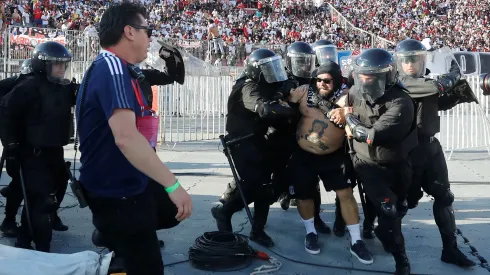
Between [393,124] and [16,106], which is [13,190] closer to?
[16,106]

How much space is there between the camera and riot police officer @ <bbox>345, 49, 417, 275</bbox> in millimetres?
4102

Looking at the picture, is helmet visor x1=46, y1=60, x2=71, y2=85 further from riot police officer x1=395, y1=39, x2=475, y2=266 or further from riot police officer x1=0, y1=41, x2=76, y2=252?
riot police officer x1=395, y1=39, x2=475, y2=266

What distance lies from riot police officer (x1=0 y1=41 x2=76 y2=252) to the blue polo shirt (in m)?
2.22

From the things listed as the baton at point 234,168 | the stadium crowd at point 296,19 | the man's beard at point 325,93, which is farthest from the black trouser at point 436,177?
the stadium crowd at point 296,19

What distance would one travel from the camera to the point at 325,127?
16.0ft

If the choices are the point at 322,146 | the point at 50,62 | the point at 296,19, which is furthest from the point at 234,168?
the point at 296,19

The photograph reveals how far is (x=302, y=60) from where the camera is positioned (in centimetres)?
549

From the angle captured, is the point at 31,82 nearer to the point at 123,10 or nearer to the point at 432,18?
the point at 123,10

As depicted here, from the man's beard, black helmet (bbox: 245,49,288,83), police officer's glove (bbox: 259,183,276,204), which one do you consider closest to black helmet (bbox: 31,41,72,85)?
black helmet (bbox: 245,49,288,83)

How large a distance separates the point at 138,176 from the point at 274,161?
273cm

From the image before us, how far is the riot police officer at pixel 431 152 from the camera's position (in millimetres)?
4582

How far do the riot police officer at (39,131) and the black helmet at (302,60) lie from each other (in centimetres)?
208

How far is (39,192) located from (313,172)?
229cm

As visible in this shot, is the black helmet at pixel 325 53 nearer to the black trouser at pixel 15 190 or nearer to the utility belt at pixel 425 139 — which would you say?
the utility belt at pixel 425 139
